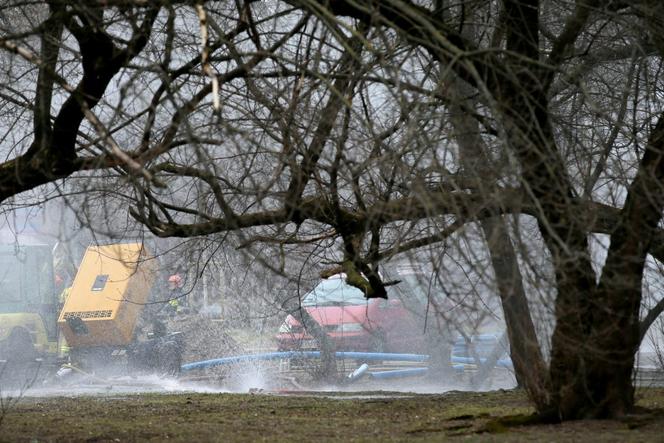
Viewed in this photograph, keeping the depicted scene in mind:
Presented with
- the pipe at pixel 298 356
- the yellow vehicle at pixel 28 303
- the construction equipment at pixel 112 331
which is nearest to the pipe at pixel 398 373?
the pipe at pixel 298 356

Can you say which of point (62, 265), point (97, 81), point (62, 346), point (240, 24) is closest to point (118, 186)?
point (97, 81)

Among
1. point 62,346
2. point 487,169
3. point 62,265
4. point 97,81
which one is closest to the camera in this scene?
point 487,169

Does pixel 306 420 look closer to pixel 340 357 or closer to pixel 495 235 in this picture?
pixel 495 235

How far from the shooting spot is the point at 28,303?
21.7m

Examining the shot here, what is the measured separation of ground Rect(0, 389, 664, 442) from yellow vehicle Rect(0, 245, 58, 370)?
7.89 metres

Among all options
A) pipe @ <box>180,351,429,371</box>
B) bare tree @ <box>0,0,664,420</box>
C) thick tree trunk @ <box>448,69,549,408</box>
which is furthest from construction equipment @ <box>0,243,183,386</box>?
thick tree trunk @ <box>448,69,549,408</box>

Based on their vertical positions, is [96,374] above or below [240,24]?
below

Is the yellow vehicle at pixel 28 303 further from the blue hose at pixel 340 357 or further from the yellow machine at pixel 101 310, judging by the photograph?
the blue hose at pixel 340 357

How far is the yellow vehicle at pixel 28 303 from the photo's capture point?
20.8 meters

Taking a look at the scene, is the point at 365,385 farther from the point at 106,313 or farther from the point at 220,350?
the point at 106,313

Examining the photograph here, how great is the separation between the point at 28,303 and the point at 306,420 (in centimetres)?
1371

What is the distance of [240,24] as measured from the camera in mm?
7457

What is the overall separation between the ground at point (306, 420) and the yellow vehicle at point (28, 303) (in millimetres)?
7892

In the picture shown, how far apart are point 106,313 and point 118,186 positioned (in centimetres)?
1257
